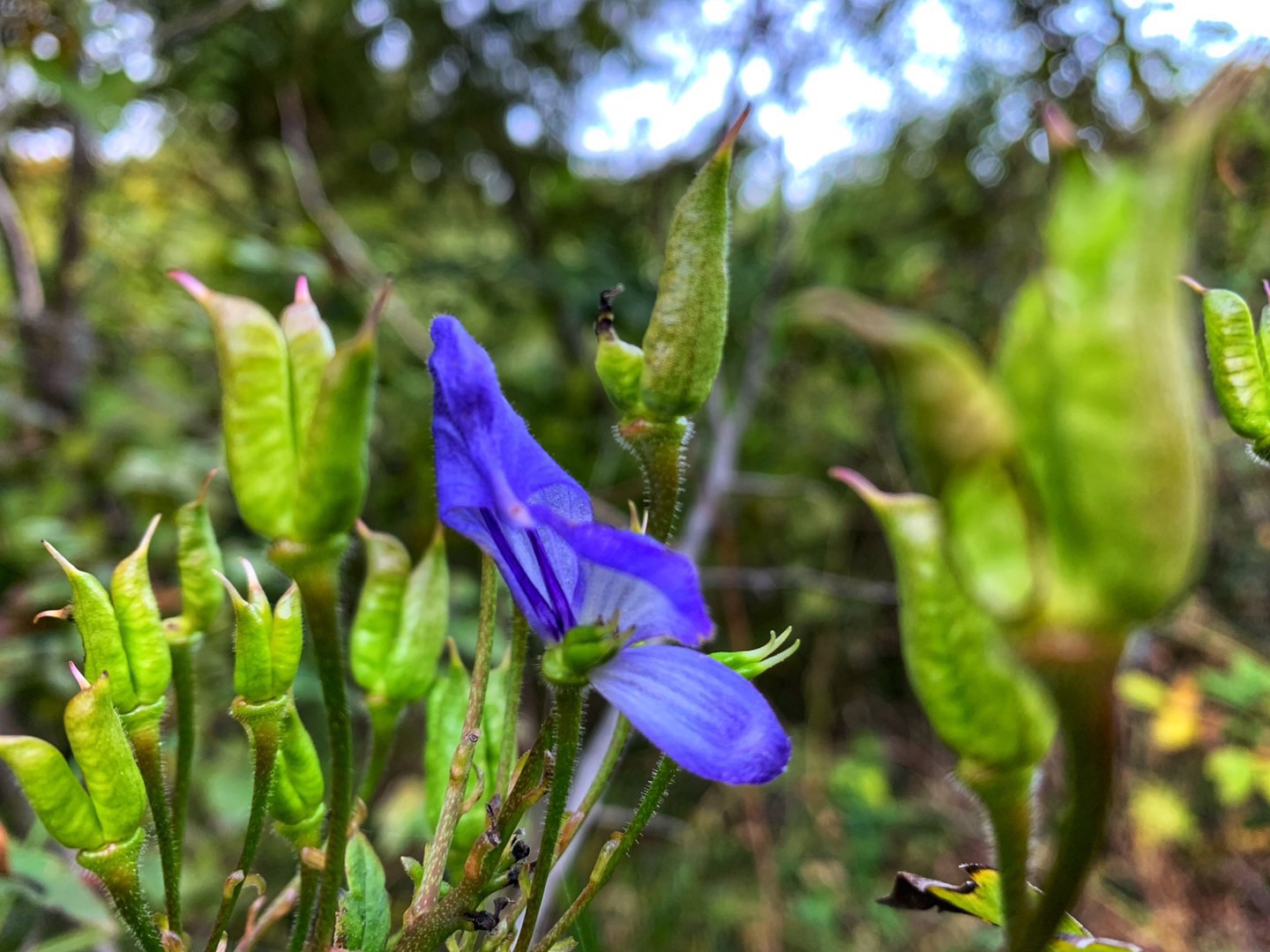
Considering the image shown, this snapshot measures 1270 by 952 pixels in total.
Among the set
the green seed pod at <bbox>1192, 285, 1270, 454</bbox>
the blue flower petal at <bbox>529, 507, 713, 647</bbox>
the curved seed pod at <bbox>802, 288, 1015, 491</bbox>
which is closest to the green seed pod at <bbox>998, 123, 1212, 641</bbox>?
the curved seed pod at <bbox>802, 288, 1015, 491</bbox>

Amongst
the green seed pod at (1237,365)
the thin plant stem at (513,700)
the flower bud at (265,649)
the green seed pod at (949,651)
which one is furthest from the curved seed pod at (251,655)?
the green seed pod at (1237,365)

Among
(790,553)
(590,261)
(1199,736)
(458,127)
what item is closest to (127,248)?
(458,127)

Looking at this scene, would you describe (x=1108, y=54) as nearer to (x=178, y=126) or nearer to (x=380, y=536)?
(x=380, y=536)

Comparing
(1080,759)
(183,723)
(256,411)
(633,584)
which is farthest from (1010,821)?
(183,723)

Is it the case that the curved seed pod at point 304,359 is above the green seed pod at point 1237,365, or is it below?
above

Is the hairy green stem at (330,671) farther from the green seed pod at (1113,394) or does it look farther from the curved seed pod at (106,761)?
the green seed pod at (1113,394)

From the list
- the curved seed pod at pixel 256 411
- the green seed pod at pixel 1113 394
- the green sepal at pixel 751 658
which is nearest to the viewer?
the green seed pod at pixel 1113 394

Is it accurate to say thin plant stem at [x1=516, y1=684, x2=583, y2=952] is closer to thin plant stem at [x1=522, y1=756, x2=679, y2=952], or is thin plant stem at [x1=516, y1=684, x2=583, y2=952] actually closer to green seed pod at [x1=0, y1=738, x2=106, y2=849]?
thin plant stem at [x1=522, y1=756, x2=679, y2=952]
